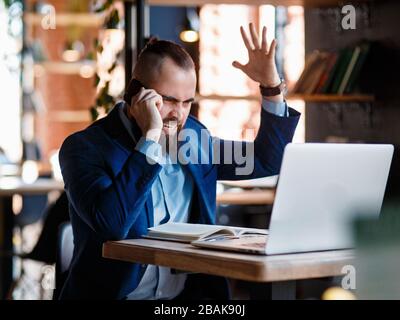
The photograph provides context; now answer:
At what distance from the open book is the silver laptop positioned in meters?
0.08

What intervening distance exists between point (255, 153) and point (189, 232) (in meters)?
0.55

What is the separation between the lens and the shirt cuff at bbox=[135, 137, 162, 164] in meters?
2.01

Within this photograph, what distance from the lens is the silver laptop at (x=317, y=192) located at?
164cm

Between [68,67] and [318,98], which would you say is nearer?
[318,98]

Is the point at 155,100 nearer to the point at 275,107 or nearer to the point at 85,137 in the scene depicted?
the point at 85,137

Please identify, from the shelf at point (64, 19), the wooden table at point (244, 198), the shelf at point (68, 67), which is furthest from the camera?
the shelf at point (68, 67)

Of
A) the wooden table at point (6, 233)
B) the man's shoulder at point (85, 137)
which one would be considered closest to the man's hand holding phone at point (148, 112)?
the man's shoulder at point (85, 137)

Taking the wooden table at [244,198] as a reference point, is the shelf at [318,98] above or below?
above

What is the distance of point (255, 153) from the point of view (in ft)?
8.08

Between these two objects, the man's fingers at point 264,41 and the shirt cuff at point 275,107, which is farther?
the shirt cuff at point 275,107

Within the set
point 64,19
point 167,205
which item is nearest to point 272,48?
point 167,205

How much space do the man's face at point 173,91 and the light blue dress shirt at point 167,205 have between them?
107mm

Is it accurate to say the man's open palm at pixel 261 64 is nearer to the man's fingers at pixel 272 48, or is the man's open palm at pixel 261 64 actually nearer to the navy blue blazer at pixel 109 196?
the man's fingers at pixel 272 48

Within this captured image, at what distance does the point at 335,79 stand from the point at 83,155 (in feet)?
8.15
